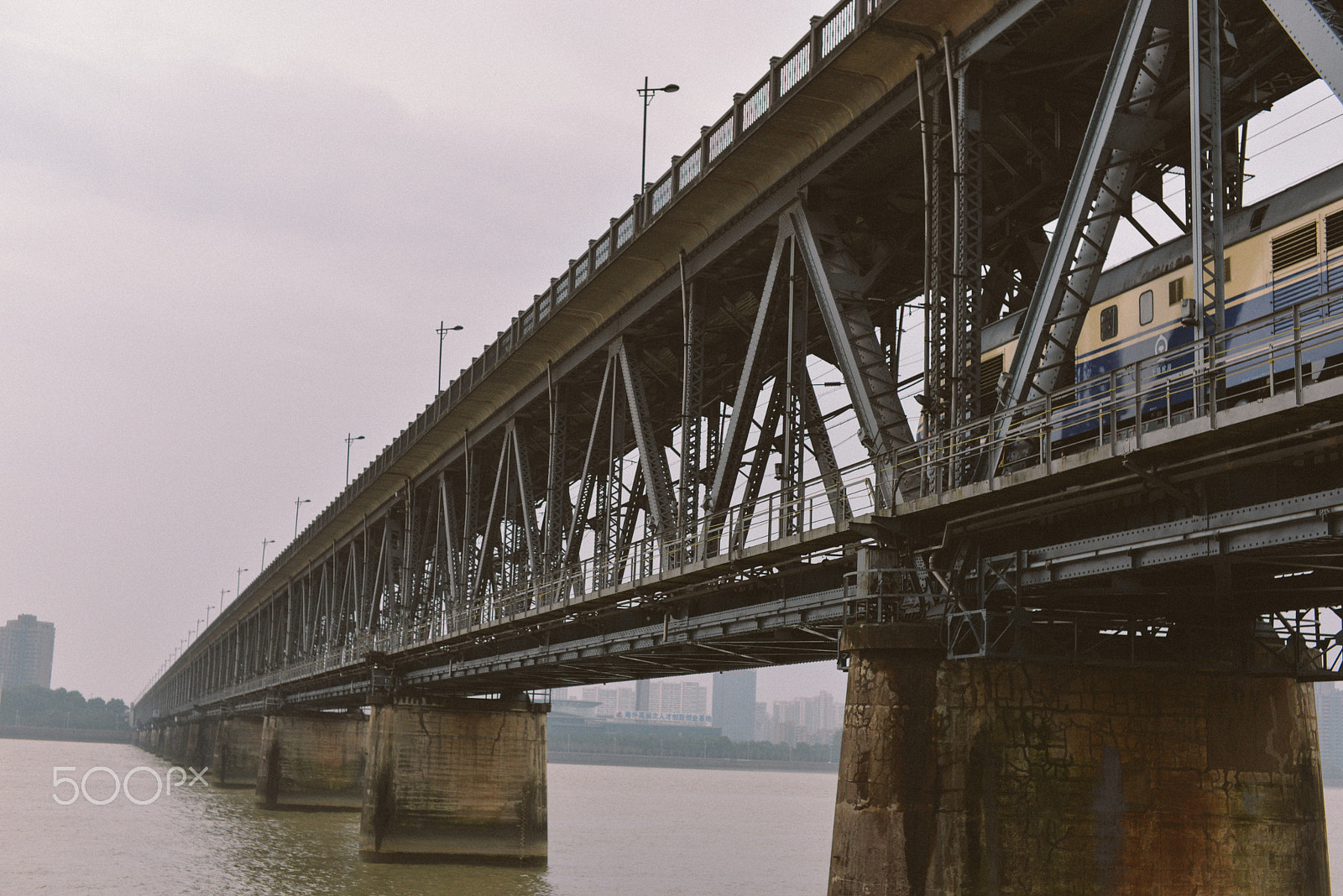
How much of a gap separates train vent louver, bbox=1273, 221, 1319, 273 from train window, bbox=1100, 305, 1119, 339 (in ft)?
10.3

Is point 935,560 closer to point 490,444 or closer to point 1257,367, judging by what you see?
point 1257,367

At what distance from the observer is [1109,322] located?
805 inches

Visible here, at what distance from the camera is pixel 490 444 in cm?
5253

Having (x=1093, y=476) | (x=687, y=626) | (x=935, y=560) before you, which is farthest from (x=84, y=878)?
(x=1093, y=476)

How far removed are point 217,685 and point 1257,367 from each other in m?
137

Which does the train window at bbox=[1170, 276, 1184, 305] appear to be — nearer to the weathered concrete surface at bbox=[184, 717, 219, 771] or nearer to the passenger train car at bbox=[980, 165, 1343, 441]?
the passenger train car at bbox=[980, 165, 1343, 441]

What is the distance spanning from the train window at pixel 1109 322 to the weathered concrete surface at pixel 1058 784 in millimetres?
5083

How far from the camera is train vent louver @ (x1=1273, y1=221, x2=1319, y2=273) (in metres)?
16.7

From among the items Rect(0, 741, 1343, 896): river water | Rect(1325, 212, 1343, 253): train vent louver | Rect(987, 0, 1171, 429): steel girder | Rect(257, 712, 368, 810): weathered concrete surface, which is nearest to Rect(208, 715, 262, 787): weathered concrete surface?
Rect(0, 741, 1343, 896): river water

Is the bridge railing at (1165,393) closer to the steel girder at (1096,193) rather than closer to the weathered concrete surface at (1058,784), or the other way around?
the steel girder at (1096,193)

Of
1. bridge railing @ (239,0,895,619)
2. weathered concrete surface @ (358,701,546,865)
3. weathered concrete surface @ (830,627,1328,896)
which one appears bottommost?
weathered concrete surface @ (358,701,546,865)

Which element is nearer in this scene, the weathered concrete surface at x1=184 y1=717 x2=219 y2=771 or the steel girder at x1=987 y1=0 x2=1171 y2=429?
the steel girder at x1=987 y1=0 x2=1171 y2=429

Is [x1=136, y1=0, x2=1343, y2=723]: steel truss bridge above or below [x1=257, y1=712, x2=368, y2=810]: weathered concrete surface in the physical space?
above

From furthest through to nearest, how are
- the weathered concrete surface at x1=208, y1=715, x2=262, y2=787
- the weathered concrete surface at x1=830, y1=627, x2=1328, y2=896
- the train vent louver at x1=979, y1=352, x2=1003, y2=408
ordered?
the weathered concrete surface at x1=208, y1=715, x2=262, y2=787 → the train vent louver at x1=979, y1=352, x2=1003, y2=408 → the weathered concrete surface at x1=830, y1=627, x2=1328, y2=896
